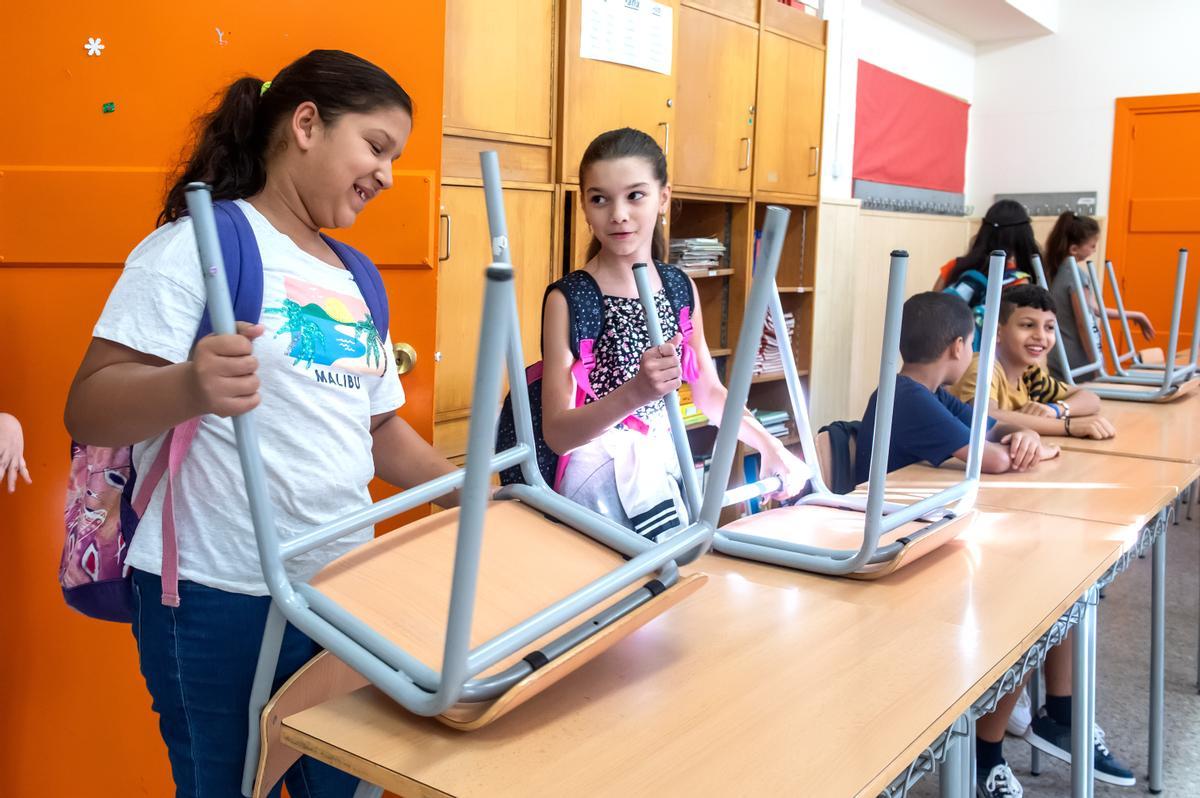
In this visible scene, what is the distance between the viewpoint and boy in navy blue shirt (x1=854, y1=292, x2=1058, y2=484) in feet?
7.40

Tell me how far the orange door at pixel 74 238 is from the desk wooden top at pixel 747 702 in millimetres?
1069

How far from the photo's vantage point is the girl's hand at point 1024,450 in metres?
2.27

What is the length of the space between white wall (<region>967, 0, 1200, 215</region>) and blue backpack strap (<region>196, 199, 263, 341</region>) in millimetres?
6553

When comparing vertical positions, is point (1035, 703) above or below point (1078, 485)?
below

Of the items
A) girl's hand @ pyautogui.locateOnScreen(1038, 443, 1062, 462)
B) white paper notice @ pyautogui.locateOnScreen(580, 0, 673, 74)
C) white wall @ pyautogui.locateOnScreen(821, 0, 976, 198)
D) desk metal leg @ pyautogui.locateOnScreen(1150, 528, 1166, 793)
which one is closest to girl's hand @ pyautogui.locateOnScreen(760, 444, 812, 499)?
girl's hand @ pyautogui.locateOnScreen(1038, 443, 1062, 462)

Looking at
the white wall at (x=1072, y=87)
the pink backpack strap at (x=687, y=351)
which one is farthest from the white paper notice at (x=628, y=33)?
the white wall at (x=1072, y=87)

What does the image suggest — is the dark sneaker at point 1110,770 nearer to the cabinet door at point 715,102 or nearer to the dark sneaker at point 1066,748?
the dark sneaker at point 1066,748

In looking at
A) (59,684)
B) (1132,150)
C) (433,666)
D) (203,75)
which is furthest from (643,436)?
(1132,150)

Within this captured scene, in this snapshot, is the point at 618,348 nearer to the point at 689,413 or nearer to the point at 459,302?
the point at 459,302

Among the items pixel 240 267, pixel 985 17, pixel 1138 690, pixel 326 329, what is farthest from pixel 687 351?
pixel 985 17

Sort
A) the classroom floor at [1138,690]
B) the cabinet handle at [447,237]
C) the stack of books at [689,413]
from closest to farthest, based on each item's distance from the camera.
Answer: the classroom floor at [1138,690], the cabinet handle at [447,237], the stack of books at [689,413]

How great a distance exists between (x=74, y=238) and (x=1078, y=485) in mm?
1921

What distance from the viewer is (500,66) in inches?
118

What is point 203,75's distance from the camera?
1786mm
